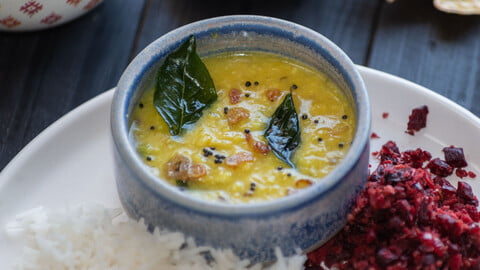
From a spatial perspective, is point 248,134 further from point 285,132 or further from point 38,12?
point 38,12

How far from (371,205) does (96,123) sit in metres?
1.13

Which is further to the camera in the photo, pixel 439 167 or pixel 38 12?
pixel 38 12

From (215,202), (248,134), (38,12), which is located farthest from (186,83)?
(38,12)

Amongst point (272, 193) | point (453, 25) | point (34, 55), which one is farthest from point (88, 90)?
point (453, 25)

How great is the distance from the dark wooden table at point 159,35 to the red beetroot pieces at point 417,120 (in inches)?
19.9

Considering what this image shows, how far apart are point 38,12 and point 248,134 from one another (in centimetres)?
133

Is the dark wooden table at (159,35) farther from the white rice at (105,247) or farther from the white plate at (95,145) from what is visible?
the white rice at (105,247)

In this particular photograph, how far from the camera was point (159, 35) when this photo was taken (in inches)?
136

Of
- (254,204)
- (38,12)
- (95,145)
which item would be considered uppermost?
(254,204)

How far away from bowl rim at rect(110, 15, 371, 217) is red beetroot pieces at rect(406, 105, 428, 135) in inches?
19.2

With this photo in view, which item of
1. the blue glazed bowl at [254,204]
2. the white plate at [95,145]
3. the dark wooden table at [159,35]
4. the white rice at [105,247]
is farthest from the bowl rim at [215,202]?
the dark wooden table at [159,35]

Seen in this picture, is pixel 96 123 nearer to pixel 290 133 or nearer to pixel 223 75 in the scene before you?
pixel 223 75

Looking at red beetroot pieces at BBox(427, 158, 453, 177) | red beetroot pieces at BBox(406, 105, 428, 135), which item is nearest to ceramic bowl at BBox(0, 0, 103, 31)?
red beetroot pieces at BBox(406, 105, 428, 135)

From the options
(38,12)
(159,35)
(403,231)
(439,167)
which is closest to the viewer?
(403,231)
